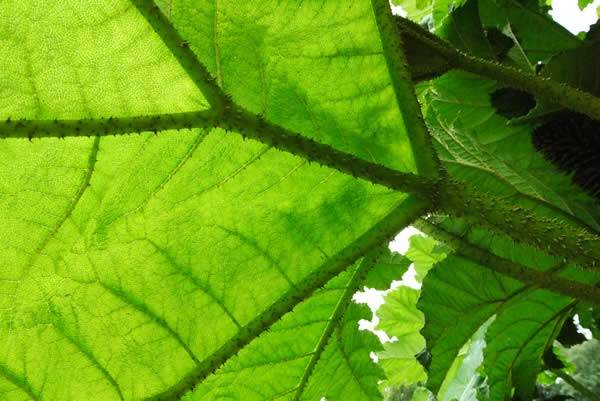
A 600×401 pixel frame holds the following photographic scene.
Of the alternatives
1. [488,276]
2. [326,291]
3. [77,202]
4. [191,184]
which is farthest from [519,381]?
[77,202]

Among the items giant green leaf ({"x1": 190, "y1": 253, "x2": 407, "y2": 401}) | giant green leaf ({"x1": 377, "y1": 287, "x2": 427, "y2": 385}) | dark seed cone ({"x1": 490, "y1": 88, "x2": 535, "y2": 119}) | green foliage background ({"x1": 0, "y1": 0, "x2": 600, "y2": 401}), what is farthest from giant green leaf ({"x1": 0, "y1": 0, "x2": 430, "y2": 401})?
giant green leaf ({"x1": 377, "y1": 287, "x2": 427, "y2": 385})

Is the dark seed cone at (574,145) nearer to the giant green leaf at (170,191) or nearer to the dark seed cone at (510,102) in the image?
the dark seed cone at (510,102)

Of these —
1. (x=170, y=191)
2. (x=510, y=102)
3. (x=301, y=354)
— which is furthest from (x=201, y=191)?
(x=510, y=102)

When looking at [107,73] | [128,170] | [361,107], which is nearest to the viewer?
[107,73]

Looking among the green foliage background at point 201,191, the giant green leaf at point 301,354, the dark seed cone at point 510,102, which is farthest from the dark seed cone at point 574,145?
the giant green leaf at point 301,354

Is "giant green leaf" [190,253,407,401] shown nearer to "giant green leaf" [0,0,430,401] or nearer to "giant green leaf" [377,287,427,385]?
"giant green leaf" [0,0,430,401]

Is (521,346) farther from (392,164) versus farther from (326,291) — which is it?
(392,164)
